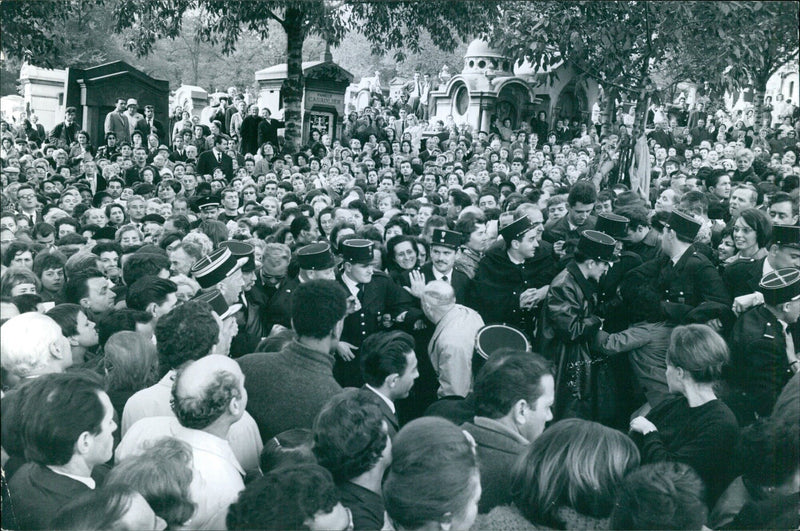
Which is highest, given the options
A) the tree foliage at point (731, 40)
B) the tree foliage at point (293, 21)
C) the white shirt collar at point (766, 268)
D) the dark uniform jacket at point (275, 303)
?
the tree foliage at point (293, 21)

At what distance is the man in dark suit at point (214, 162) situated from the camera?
13.0 metres

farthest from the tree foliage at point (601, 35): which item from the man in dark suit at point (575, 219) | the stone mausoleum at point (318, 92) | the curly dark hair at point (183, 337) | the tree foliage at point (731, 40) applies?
the stone mausoleum at point (318, 92)

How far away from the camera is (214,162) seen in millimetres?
13055

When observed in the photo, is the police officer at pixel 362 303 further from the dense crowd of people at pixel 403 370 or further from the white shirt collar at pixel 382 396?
the white shirt collar at pixel 382 396

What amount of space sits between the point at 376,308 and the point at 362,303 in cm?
12

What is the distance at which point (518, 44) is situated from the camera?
852cm

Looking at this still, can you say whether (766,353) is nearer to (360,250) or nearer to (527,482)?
(527,482)

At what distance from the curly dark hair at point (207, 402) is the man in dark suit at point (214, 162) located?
10713 millimetres

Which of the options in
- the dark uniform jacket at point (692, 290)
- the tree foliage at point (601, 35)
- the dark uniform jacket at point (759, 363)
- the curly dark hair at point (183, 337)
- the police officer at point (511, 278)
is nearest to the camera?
the curly dark hair at point (183, 337)

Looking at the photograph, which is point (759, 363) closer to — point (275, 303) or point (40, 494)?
point (275, 303)

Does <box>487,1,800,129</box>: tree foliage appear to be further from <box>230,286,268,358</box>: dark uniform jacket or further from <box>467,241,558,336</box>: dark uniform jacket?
<box>230,286,268,358</box>: dark uniform jacket

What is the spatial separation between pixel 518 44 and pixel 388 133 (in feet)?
37.9

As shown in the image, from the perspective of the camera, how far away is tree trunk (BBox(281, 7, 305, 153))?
46.1ft

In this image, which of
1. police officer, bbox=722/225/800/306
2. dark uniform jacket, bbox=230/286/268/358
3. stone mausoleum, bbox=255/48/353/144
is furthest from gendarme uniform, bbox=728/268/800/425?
stone mausoleum, bbox=255/48/353/144
